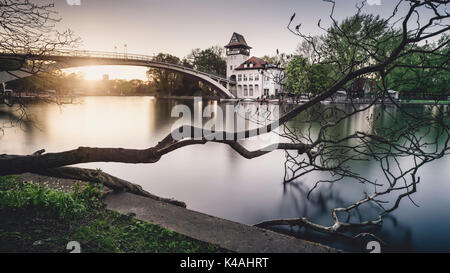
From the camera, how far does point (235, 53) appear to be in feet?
221

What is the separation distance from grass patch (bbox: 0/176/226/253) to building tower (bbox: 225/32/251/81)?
6383cm

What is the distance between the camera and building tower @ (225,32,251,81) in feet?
219

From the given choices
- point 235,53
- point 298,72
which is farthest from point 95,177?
point 235,53

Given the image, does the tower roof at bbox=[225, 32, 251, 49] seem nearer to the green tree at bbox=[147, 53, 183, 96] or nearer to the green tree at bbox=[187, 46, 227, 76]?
the green tree at bbox=[187, 46, 227, 76]

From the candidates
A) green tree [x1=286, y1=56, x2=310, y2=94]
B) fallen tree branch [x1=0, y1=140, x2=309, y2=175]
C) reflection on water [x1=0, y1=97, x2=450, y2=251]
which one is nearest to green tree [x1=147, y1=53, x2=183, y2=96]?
reflection on water [x1=0, y1=97, x2=450, y2=251]

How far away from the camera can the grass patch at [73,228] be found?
2.67 m

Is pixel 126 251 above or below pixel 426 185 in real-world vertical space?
above

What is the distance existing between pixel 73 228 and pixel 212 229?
1.68 m

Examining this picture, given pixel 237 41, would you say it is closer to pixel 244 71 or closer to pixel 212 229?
pixel 244 71
